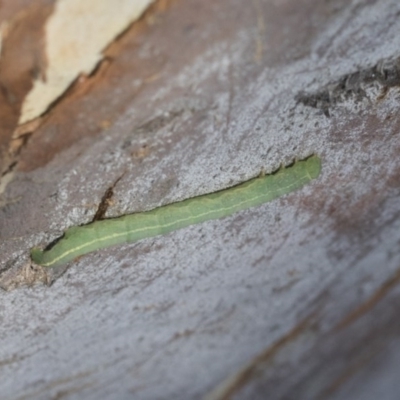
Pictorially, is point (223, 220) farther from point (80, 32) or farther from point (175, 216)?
point (80, 32)

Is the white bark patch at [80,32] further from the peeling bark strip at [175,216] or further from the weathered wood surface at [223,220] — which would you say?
the peeling bark strip at [175,216]

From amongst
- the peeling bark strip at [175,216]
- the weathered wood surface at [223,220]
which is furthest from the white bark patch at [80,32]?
the peeling bark strip at [175,216]

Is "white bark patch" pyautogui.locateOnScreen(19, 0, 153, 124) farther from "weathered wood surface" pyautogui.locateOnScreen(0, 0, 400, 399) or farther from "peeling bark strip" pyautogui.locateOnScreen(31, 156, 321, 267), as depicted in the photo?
"peeling bark strip" pyautogui.locateOnScreen(31, 156, 321, 267)

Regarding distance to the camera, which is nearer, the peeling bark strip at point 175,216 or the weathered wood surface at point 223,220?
the weathered wood surface at point 223,220

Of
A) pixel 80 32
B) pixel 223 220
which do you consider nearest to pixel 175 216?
pixel 223 220

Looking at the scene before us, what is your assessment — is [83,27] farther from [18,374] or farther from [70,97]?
[18,374]
